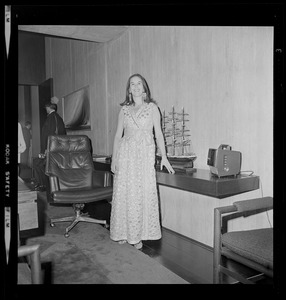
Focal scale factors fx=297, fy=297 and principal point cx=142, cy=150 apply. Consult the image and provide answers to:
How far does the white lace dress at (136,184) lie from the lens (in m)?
2.63

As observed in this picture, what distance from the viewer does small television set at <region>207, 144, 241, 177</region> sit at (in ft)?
7.42

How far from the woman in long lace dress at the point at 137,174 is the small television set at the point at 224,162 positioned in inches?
16.4

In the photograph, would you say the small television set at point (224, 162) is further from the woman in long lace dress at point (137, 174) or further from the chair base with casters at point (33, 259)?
the chair base with casters at point (33, 259)

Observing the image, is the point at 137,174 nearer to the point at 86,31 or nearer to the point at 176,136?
the point at 176,136

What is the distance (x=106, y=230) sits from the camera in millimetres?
3188

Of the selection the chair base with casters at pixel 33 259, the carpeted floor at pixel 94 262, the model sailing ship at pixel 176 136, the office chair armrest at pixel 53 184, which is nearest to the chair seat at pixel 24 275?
the chair base with casters at pixel 33 259

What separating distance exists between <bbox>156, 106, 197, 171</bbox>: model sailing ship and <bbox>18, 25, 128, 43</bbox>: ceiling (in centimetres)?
145

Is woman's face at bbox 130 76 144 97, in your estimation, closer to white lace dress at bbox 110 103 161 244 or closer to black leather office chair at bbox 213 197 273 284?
white lace dress at bbox 110 103 161 244

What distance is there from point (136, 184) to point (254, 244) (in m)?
1.16

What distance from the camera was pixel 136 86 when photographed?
8.57 feet

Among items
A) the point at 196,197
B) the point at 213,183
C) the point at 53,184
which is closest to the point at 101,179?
the point at 53,184
